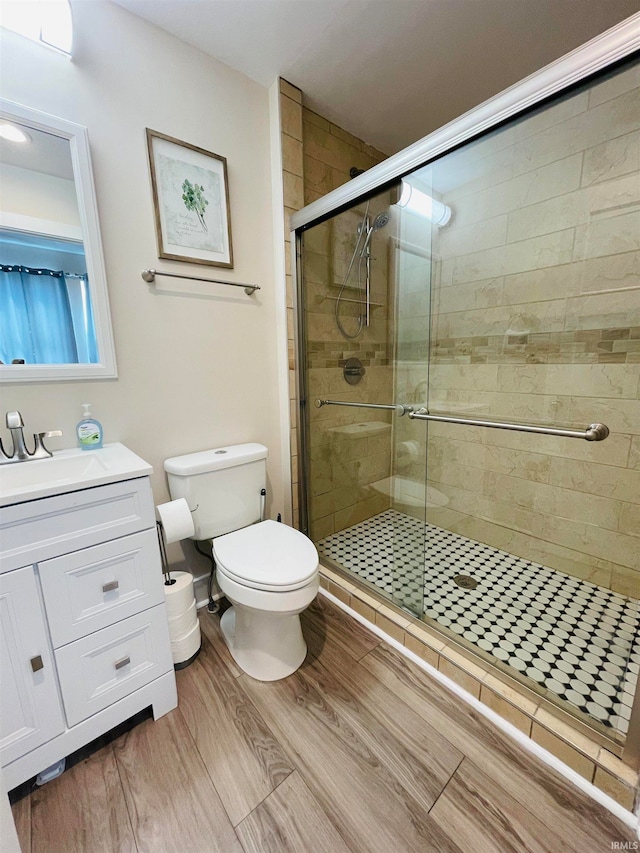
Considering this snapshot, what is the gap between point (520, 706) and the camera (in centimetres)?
106

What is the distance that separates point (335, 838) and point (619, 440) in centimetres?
176

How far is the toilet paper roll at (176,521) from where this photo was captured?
4.07 feet

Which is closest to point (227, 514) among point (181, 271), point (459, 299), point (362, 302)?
point (181, 271)

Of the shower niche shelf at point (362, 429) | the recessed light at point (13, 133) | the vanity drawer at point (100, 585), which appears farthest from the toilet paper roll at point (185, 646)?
the recessed light at point (13, 133)

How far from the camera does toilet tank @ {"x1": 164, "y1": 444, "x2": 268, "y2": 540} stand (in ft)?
4.55

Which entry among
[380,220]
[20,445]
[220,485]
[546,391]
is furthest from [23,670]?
[546,391]

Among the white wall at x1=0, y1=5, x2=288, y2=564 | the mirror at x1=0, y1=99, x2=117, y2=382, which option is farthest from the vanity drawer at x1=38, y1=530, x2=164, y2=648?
the mirror at x1=0, y1=99, x2=117, y2=382

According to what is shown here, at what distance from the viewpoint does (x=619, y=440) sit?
1.54 meters

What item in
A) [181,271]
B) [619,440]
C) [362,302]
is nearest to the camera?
[181,271]

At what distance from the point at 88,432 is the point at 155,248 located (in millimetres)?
759

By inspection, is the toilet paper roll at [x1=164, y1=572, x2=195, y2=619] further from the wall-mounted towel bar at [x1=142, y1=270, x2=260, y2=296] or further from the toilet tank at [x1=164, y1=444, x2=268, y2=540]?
the wall-mounted towel bar at [x1=142, y1=270, x2=260, y2=296]

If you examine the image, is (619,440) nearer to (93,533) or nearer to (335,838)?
(335,838)

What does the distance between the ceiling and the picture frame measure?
386 millimetres

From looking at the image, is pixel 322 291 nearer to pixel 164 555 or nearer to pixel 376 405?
pixel 376 405
